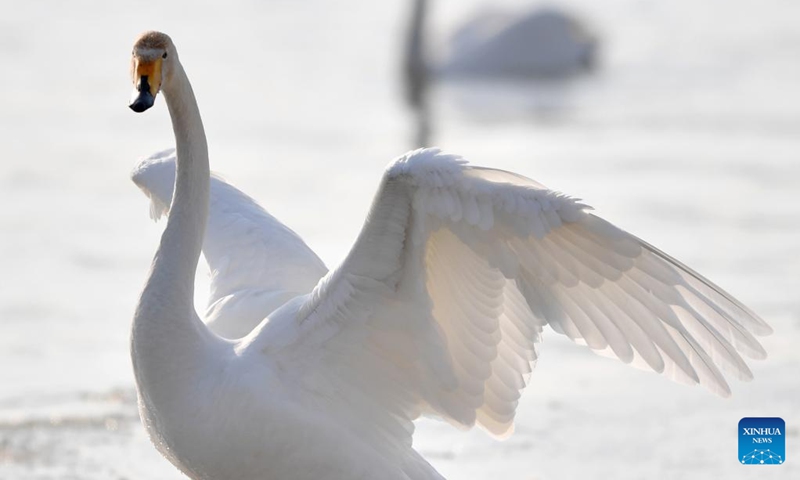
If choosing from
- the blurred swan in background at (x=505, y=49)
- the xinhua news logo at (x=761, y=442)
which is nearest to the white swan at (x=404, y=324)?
the xinhua news logo at (x=761, y=442)

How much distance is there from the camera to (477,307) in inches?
231

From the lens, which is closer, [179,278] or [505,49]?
[179,278]

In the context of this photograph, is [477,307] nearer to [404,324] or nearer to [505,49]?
[404,324]

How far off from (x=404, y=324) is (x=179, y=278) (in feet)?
2.88

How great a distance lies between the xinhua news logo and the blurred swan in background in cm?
1118

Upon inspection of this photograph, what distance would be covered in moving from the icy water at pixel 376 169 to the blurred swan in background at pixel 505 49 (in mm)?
388

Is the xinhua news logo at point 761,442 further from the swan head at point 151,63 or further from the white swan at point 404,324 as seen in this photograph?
the swan head at point 151,63

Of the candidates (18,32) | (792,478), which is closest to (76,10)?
(18,32)

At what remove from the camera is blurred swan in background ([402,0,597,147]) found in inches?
755

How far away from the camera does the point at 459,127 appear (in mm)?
15836

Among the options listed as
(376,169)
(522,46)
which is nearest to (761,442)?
(376,169)

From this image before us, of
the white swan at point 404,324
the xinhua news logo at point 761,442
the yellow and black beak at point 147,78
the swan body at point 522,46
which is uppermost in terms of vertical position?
the swan body at point 522,46

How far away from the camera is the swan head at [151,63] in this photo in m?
5.45

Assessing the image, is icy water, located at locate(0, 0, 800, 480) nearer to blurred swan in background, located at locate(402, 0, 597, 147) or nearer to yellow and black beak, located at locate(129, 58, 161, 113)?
blurred swan in background, located at locate(402, 0, 597, 147)
